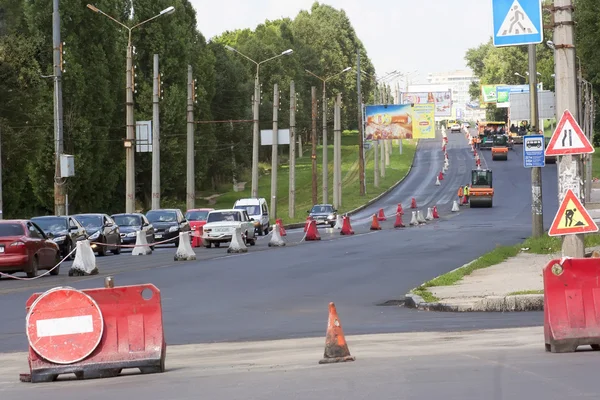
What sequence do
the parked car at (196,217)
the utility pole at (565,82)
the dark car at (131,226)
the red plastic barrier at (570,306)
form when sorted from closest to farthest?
the red plastic barrier at (570,306) → the utility pole at (565,82) → the dark car at (131,226) → the parked car at (196,217)

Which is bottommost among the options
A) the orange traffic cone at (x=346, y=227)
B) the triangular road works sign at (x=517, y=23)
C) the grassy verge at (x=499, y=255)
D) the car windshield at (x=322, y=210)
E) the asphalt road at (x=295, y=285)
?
the asphalt road at (x=295, y=285)

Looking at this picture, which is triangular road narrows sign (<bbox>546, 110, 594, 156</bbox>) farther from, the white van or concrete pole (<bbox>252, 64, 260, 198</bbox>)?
concrete pole (<bbox>252, 64, 260, 198</bbox>)

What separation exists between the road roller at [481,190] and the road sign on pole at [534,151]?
57377 mm

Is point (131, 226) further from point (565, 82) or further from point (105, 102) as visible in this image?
point (565, 82)

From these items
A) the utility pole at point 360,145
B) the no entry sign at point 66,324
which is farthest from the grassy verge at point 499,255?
the utility pole at point 360,145

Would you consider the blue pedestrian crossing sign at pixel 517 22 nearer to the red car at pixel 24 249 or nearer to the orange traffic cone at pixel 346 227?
the red car at pixel 24 249

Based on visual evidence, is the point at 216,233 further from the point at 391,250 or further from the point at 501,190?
the point at 501,190

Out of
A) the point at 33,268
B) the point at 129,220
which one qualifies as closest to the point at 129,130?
the point at 129,220

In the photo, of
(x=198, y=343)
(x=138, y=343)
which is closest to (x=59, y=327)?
(x=138, y=343)

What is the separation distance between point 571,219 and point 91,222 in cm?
3137

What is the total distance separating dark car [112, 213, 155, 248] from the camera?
48.8 meters

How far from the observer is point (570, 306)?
522 inches

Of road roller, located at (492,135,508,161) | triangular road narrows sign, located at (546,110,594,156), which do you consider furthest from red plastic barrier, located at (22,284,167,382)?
road roller, located at (492,135,508,161)

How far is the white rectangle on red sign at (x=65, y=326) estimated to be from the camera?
12.2 meters
